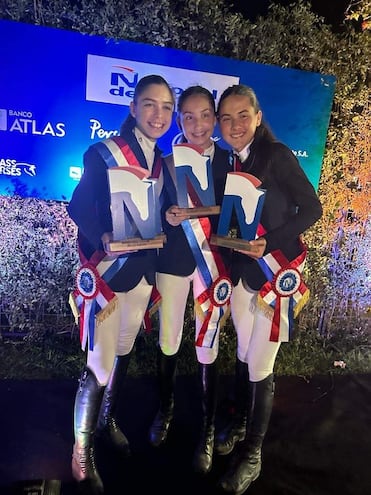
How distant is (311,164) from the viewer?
8.34 ft

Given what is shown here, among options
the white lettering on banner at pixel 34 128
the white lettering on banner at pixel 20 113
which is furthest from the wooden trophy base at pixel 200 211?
the white lettering on banner at pixel 20 113

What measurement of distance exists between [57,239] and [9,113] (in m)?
0.70

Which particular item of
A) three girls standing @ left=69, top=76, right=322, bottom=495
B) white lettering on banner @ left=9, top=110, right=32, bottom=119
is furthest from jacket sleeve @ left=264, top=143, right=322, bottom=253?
white lettering on banner @ left=9, top=110, right=32, bottom=119

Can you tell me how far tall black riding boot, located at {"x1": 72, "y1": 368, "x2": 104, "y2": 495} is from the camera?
1.75 metres

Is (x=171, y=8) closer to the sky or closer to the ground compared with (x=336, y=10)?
closer to the ground

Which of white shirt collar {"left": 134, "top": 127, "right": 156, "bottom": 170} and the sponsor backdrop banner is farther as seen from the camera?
the sponsor backdrop banner

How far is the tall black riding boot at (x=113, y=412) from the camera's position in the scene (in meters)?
1.96

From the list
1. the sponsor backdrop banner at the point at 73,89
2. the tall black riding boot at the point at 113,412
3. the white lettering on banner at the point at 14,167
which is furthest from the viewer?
the white lettering on banner at the point at 14,167

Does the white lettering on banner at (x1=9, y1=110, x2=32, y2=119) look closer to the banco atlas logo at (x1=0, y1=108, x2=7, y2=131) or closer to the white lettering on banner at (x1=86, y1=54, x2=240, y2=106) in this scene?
the banco atlas logo at (x1=0, y1=108, x2=7, y2=131)

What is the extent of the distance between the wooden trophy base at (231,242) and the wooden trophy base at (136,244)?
0.20 metres

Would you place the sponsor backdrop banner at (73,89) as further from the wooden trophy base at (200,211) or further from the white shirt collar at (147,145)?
the wooden trophy base at (200,211)

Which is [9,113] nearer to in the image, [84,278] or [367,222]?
[84,278]

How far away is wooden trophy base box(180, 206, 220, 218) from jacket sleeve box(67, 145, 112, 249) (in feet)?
0.97

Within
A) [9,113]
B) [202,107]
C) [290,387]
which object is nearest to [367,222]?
[290,387]
